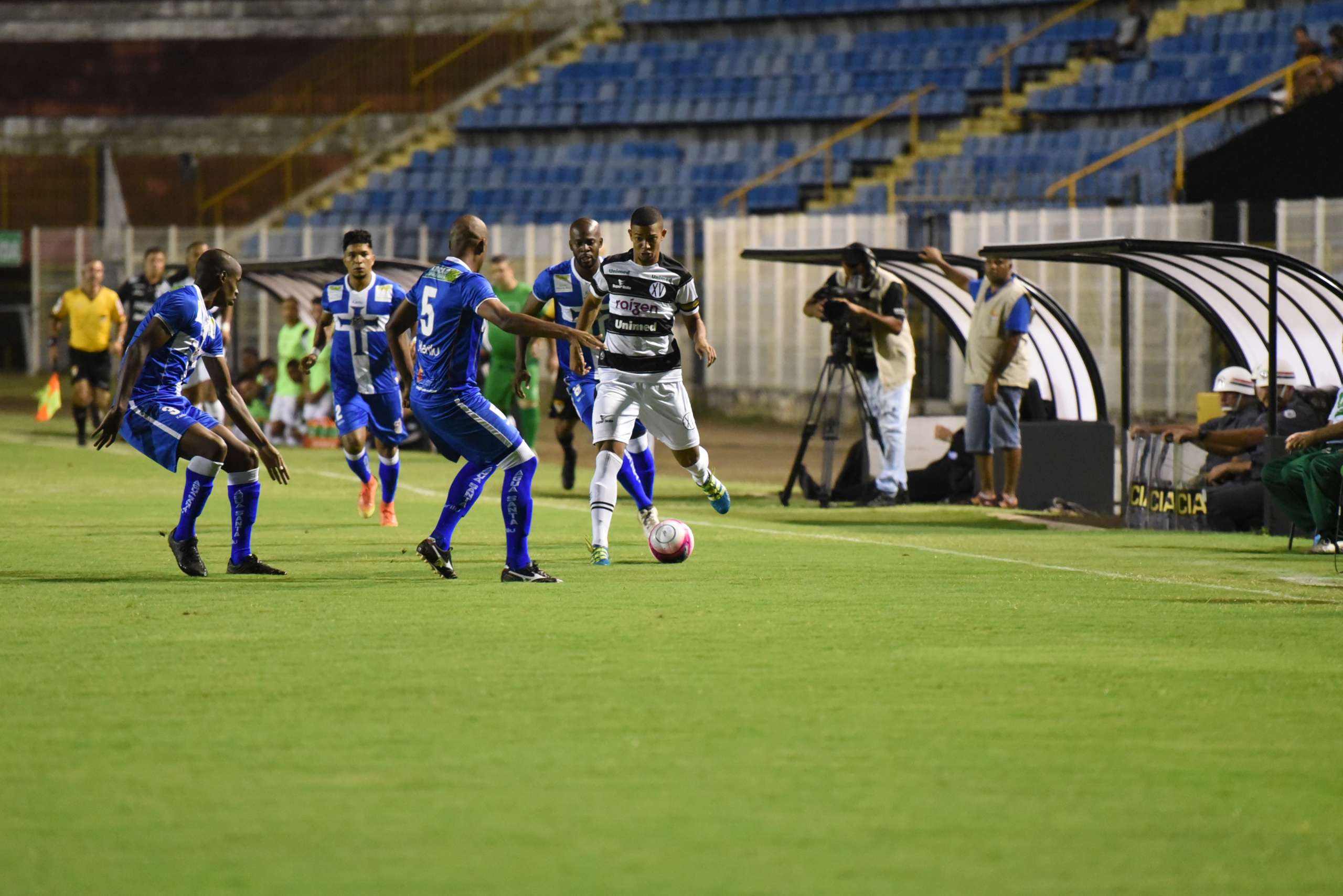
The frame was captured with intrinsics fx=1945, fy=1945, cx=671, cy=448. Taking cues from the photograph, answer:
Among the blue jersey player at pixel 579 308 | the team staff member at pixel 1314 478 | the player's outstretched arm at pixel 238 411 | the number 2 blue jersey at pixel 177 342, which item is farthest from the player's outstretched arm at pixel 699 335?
the team staff member at pixel 1314 478

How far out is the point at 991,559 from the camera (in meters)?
12.2

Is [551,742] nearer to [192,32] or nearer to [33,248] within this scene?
[33,248]

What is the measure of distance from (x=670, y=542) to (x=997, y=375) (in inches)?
208

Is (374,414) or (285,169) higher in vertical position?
(285,169)

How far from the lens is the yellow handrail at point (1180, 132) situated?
89.2 feet

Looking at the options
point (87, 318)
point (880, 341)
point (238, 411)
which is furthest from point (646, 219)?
point (87, 318)

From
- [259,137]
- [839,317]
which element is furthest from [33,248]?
[839,317]

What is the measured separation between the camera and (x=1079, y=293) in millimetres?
24141

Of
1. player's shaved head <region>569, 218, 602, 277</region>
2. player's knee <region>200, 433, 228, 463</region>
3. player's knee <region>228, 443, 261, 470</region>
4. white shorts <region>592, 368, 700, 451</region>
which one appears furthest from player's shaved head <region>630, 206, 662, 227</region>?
player's knee <region>200, 433, 228, 463</region>

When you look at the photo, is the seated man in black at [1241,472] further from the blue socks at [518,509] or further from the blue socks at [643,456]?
the blue socks at [518,509]

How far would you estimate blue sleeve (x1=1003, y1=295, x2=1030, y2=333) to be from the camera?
1576 centimetres

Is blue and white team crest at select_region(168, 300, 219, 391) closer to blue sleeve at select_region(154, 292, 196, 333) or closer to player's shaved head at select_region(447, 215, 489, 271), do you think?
blue sleeve at select_region(154, 292, 196, 333)

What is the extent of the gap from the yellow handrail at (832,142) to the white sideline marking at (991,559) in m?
17.8

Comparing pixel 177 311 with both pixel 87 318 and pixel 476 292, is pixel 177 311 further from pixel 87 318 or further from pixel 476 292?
pixel 87 318
